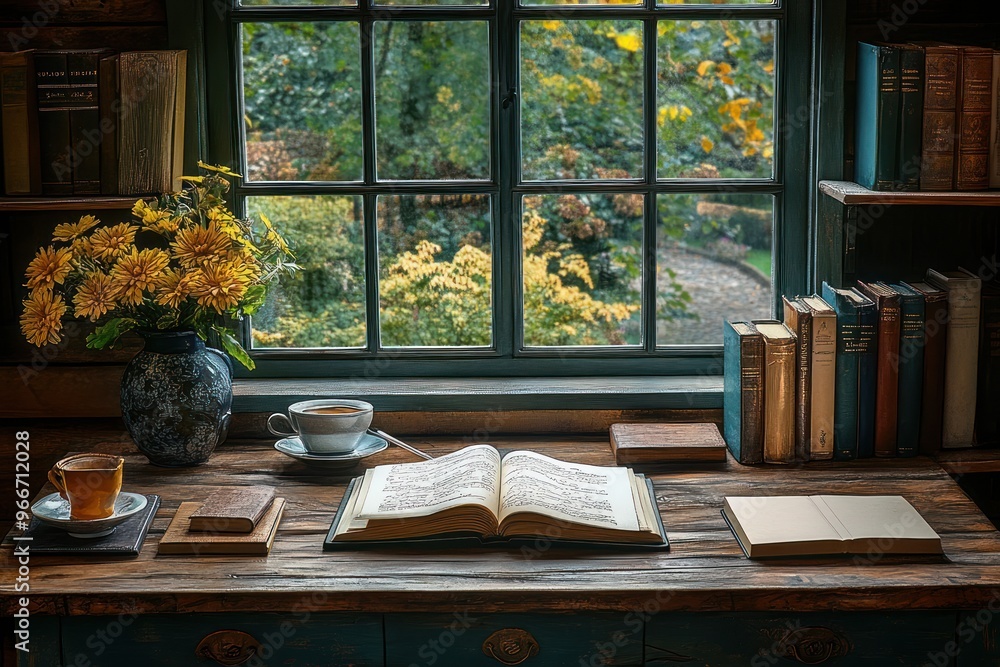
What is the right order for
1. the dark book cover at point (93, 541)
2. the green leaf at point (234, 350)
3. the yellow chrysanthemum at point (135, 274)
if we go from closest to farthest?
the dark book cover at point (93, 541)
the yellow chrysanthemum at point (135, 274)
the green leaf at point (234, 350)

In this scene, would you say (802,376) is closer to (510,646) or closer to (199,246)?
(510,646)

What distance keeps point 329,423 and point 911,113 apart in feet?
4.29

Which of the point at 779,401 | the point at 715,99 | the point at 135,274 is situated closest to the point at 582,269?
the point at 715,99

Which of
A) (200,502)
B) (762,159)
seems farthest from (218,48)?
(762,159)

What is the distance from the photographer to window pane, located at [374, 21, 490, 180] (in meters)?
2.37

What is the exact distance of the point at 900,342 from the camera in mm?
2113

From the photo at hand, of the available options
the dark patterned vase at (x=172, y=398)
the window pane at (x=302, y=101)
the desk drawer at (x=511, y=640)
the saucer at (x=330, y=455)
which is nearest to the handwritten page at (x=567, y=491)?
the desk drawer at (x=511, y=640)

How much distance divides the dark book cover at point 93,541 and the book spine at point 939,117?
1.62m

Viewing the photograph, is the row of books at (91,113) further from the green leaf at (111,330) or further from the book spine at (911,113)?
the book spine at (911,113)

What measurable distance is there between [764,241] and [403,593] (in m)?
1.31

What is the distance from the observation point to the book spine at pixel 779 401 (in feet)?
6.90

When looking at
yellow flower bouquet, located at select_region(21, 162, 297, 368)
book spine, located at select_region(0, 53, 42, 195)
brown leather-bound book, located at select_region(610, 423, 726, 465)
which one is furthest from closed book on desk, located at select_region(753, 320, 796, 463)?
book spine, located at select_region(0, 53, 42, 195)

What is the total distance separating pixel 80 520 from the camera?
1736 mm

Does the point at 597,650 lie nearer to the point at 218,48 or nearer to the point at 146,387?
the point at 146,387
